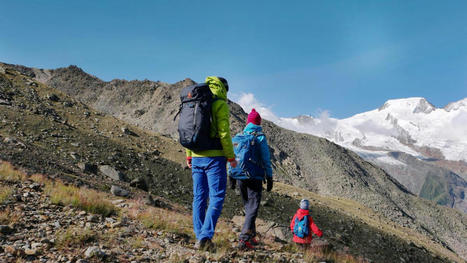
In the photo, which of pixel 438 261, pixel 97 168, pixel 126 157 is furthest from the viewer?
pixel 438 261

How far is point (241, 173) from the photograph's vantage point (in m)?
6.38

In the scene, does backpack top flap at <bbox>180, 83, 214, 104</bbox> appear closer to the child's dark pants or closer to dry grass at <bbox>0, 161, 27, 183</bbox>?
the child's dark pants

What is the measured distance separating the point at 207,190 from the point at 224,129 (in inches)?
49.1

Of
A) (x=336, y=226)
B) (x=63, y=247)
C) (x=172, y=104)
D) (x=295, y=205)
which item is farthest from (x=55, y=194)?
(x=172, y=104)

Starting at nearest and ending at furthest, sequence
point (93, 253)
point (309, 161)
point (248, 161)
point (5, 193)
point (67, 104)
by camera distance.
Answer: point (93, 253) < point (5, 193) < point (248, 161) < point (67, 104) < point (309, 161)

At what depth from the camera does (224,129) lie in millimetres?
5059

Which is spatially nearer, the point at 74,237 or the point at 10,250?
the point at 10,250

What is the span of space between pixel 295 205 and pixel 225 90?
19.1m

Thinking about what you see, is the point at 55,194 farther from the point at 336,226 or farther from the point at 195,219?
the point at 336,226

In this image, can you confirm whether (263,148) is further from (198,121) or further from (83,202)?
(83,202)

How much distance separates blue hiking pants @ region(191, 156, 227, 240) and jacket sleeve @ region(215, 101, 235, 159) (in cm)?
20

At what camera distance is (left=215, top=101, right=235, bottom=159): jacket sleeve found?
16.6ft

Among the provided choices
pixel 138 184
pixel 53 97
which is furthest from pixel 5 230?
pixel 53 97

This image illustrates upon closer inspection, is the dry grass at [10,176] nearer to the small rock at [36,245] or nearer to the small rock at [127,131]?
the small rock at [36,245]
